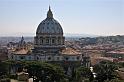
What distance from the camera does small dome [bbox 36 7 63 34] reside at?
57375 mm

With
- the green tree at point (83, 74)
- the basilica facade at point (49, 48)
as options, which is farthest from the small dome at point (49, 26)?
the green tree at point (83, 74)

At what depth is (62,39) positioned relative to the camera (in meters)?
56.2

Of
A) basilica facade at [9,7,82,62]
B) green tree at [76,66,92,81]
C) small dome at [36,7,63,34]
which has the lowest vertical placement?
green tree at [76,66,92,81]

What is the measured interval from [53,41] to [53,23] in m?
3.91

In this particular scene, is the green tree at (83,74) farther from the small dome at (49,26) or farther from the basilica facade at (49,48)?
the small dome at (49,26)

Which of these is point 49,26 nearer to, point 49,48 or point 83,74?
point 49,48

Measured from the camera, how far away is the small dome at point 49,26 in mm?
57375

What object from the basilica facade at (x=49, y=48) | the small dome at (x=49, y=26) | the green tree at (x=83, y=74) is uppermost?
the small dome at (x=49, y=26)

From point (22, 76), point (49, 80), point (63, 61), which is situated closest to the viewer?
point (22, 76)

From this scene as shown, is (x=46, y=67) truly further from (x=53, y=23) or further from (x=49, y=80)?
(x=53, y=23)

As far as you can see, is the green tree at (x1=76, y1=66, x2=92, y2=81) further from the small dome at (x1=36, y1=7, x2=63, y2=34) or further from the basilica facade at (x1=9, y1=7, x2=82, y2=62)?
the small dome at (x1=36, y1=7, x2=63, y2=34)

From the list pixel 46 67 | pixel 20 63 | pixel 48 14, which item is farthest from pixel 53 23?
pixel 46 67

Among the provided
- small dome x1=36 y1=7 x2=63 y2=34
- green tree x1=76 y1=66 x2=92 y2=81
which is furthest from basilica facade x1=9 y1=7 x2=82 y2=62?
green tree x1=76 y1=66 x2=92 y2=81

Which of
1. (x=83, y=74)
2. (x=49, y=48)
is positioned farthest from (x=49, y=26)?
(x=83, y=74)
